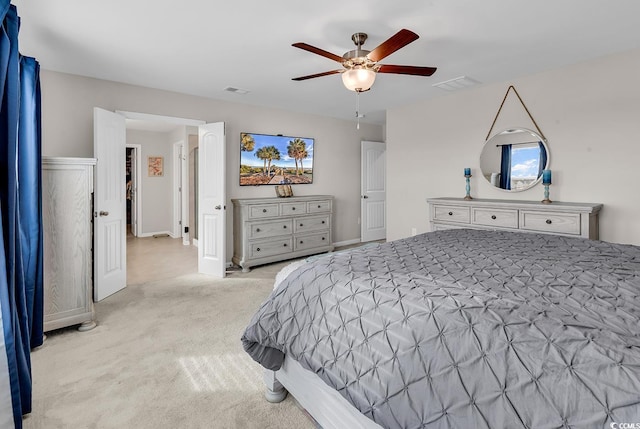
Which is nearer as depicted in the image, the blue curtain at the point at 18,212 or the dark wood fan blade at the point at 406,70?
the blue curtain at the point at 18,212

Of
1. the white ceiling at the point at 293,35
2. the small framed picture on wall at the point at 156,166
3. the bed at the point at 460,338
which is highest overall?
the white ceiling at the point at 293,35

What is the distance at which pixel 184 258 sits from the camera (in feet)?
17.6

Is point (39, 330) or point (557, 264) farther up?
point (557, 264)

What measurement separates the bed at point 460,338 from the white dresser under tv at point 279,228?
2.92m

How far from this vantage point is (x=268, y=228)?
15.8 ft

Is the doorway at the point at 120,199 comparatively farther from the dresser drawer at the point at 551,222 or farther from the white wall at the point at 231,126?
the dresser drawer at the point at 551,222

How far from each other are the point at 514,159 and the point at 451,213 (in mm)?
946

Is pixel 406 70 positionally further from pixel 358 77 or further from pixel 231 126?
pixel 231 126

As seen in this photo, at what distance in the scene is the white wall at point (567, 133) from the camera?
3.13 m

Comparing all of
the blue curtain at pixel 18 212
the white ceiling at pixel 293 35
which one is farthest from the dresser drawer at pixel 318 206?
the blue curtain at pixel 18 212

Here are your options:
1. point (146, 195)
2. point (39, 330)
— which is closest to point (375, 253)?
point (39, 330)

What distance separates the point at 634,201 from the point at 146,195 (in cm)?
789

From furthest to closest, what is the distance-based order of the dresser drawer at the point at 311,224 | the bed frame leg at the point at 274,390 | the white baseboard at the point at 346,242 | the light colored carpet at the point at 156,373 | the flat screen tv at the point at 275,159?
1. the white baseboard at the point at 346,242
2. the dresser drawer at the point at 311,224
3. the flat screen tv at the point at 275,159
4. the bed frame leg at the point at 274,390
5. the light colored carpet at the point at 156,373

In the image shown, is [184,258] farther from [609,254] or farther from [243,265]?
[609,254]
